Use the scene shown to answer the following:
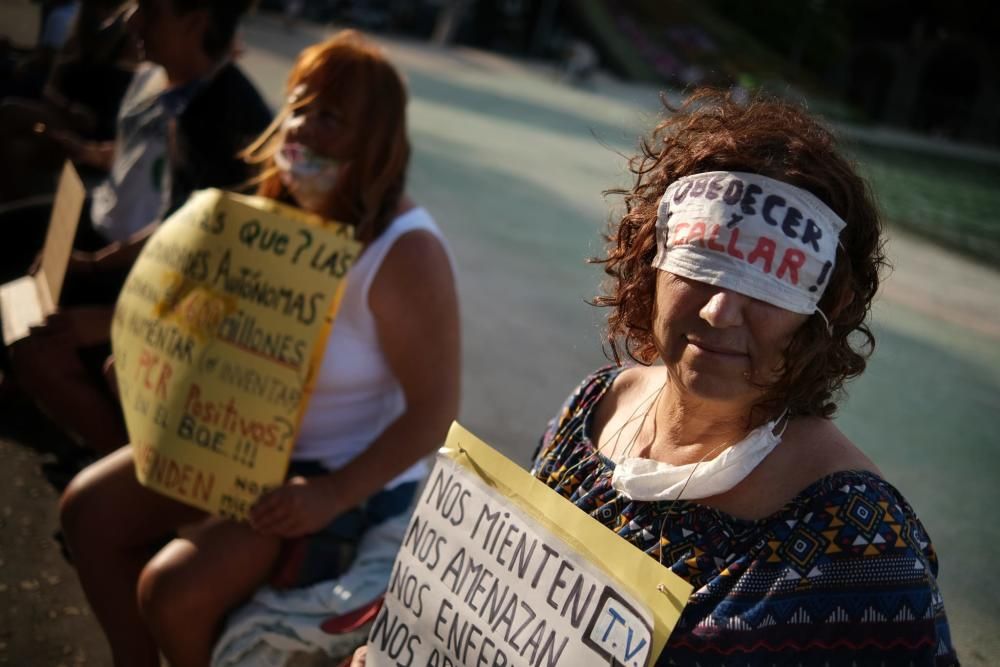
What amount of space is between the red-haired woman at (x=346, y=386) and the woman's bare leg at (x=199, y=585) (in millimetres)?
11

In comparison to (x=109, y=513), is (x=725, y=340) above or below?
above

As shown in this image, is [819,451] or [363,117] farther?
[363,117]

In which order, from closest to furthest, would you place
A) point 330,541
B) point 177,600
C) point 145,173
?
point 177,600 → point 330,541 → point 145,173

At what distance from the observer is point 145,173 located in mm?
3359

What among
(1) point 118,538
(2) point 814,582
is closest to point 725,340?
(2) point 814,582

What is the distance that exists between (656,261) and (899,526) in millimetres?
576

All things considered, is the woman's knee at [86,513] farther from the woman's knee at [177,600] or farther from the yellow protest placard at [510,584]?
the yellow protest placard at [510,584]

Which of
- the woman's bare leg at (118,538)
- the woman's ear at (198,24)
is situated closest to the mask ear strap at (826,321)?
the woman's bare leg at (118,538)

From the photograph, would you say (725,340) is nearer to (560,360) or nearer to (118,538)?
(118,538)

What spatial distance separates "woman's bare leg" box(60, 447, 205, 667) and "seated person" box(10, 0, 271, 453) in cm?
54

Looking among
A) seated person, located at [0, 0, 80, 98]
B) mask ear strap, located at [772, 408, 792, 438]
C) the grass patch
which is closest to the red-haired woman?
mask ear strap, located at [772, 408, 792, 438]

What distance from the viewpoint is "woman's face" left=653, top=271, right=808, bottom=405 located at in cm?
152

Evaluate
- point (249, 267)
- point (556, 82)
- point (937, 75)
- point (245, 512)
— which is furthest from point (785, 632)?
point (937, 75)

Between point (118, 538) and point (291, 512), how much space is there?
0.53 metres
